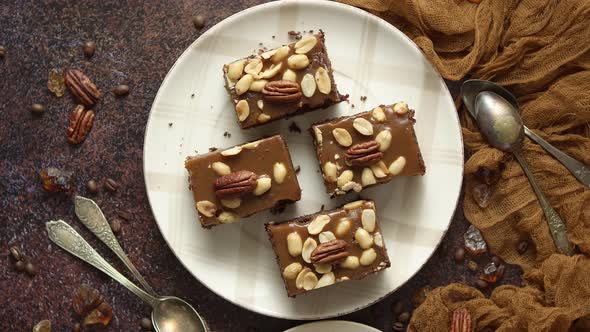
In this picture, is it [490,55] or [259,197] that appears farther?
[490,55]

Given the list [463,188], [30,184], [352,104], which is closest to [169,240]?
[30,184]

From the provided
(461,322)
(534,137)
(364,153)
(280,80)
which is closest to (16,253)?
(280,80)

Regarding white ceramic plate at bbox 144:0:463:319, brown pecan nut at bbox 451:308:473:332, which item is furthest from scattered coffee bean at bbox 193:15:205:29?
brown pecan nut at bbox 451:308:473:332

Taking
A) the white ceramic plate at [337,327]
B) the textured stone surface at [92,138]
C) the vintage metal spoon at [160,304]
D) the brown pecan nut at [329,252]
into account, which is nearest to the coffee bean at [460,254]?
the white ceramic plate at [337,327]

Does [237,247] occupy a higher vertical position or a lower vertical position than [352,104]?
lower

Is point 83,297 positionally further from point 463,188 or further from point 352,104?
point 463,188

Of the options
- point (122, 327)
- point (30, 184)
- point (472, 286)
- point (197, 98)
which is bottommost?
point (122, 327)
